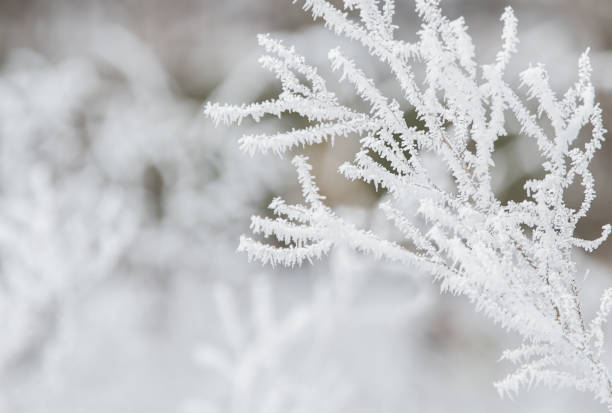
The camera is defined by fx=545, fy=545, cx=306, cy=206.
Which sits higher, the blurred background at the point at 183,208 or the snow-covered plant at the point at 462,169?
the blurred background at the point at 183,208

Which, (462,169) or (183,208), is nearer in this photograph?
(462,169)

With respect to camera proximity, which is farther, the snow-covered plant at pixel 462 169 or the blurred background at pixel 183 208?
the blurred background at pixel 183 208

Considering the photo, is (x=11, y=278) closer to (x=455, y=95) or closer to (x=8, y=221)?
(x=8, y=221)

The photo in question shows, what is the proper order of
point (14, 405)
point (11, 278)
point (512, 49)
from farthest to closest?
1. point (14, 405)
2. point (11, 278)
3. point (512, 49)

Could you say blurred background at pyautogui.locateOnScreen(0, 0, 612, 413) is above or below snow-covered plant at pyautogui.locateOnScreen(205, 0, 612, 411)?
above

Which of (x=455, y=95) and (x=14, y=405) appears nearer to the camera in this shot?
(x=455, y=95)

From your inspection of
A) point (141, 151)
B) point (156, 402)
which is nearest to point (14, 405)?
point (156, 402)

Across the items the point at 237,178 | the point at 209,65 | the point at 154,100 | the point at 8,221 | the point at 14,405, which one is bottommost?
the point at 14,405

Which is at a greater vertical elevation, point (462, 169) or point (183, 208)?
point (183, 208)
